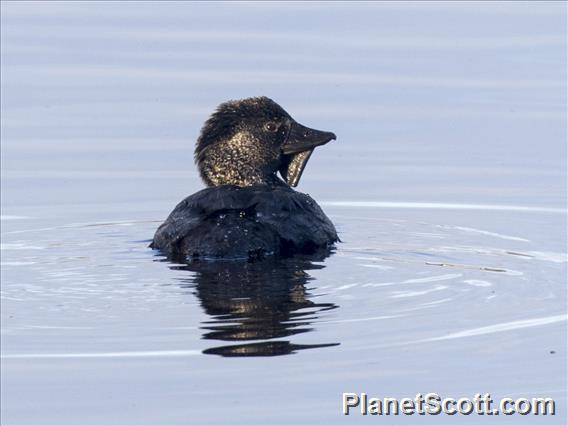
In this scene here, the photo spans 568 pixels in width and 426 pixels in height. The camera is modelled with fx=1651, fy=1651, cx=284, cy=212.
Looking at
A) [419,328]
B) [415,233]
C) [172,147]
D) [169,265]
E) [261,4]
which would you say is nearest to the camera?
[419,328]

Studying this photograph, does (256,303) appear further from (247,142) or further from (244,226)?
(247,142)

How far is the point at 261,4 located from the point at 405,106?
531cm

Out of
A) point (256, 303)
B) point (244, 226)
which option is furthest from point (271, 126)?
point (256, 303)

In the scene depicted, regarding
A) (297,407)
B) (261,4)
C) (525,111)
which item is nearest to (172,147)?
(525,111)

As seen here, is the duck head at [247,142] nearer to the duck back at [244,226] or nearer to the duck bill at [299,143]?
the duck bill at [299,143]

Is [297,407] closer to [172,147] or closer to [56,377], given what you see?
[56,377]

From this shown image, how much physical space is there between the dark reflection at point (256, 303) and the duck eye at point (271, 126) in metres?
1.66

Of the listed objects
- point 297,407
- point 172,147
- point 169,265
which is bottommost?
point 297,407

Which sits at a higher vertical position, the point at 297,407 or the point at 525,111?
the point at 525,111

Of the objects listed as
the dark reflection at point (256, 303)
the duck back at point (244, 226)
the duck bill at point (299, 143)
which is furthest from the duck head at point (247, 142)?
the dark reflection at point (256, 303)

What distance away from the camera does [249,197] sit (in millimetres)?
11609

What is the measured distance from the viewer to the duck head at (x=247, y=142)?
1269 cm

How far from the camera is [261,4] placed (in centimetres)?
2194

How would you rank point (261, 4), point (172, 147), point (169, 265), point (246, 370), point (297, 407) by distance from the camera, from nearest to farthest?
point (297, 407) < point (246, 370) < point (169, 265) < point (172, 147) < point (261, 4)
